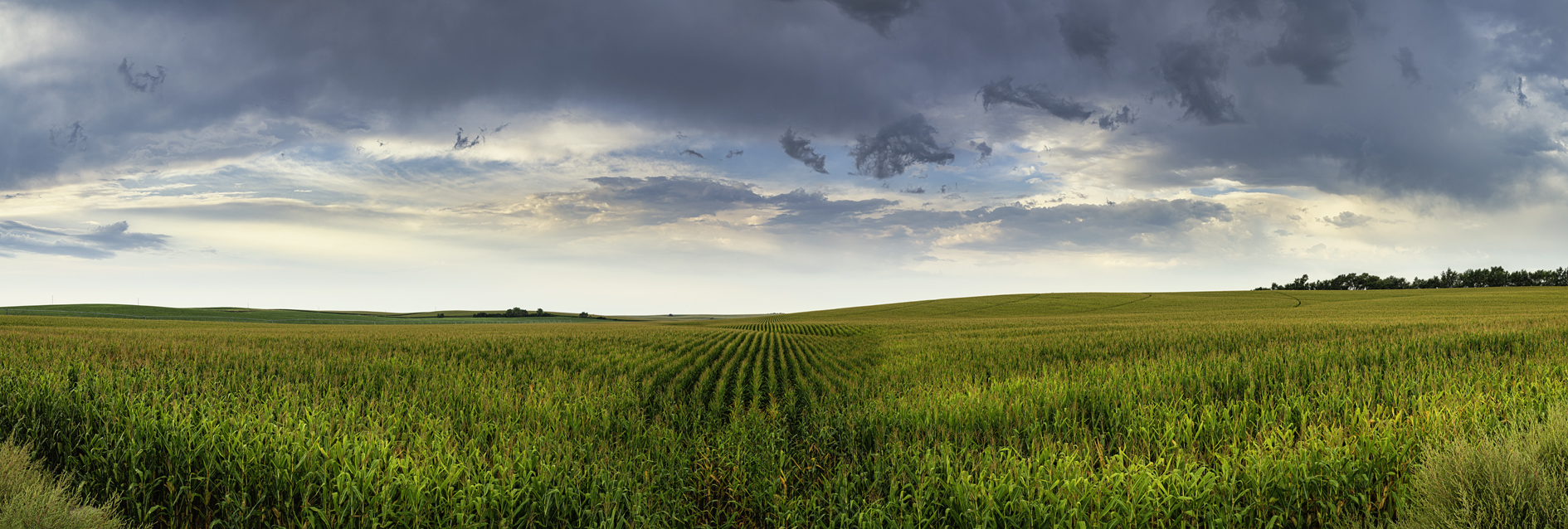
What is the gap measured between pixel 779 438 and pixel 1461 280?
18406 centimetres

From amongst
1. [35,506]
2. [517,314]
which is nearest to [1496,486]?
[35,506]

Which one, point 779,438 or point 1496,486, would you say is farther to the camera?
point 779,438

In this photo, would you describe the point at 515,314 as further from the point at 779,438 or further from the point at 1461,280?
the point at 1461,280

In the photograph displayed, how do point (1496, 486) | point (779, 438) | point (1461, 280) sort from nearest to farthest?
1. point (1496, 486)
2. point (779, 438)
3. point (1461, 280)

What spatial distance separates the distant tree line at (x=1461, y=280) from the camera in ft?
380

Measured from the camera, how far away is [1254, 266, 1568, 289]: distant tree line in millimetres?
115875

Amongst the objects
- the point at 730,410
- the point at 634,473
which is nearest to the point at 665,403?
the point at 730,410

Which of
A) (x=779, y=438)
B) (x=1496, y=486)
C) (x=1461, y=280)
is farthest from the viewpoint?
(x=1461, y=280)

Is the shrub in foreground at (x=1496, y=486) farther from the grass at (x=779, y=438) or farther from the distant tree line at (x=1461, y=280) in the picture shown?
Result: the distant tree line at (x=1461, y=280)

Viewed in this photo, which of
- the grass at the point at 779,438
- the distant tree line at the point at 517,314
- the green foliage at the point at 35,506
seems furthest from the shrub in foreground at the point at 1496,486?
the distant tree line at the point at 517,314

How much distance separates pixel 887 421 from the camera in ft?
26.5

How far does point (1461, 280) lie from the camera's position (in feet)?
402

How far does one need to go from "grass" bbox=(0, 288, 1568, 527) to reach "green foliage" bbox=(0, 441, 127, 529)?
1.73 feet

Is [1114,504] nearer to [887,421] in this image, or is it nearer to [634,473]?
[887,421]
